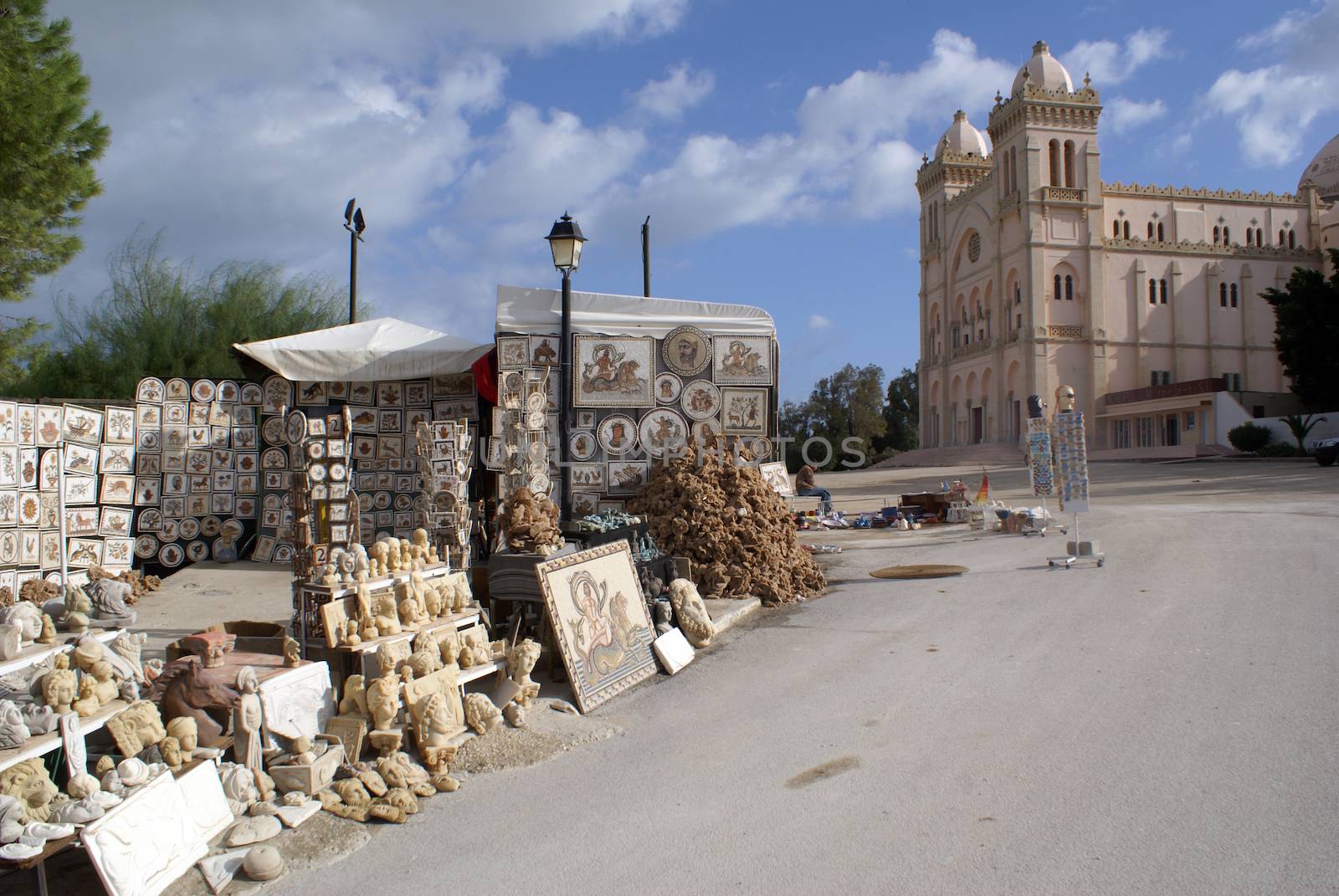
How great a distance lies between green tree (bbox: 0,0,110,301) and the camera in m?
10.2

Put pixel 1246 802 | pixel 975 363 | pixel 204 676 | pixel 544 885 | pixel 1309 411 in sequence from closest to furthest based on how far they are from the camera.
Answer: pixel 544 885 < pixel 1246 802 < pixel 204 676 < pixel 1309 411 < pixel 975 363

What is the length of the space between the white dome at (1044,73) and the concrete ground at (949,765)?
49.1 meters

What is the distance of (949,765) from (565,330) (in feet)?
19.5

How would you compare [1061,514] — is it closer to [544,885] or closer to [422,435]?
[422,435]

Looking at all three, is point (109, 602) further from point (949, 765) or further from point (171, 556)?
point (949, 765)

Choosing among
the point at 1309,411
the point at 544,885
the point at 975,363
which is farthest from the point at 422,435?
the point at 975,363

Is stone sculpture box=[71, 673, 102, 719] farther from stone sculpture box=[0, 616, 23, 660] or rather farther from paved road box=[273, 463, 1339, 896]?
paved road box=[273, 463, 1339, 896]

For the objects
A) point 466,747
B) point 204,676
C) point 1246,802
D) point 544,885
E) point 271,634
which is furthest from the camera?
point 271,634

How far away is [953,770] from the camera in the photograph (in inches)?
188

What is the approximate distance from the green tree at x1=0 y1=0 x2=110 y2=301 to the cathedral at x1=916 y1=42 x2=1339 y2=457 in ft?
148

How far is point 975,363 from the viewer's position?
54.3 metres

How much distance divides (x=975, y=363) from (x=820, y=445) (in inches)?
1739

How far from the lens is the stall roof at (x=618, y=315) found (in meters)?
10.2

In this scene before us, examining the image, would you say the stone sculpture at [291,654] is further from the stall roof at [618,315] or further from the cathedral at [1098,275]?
the cathedral at [1098,275]
